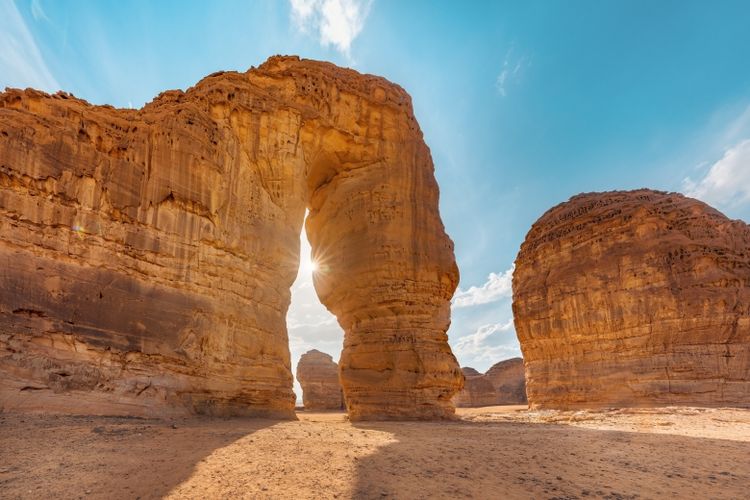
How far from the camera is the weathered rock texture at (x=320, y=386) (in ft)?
131

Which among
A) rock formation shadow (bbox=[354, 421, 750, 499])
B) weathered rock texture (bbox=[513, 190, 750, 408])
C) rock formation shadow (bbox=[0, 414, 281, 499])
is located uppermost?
weathered rock texture (bbox=[513, 190, 750, 408])

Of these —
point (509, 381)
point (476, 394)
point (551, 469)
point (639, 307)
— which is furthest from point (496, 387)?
point (551, 469)

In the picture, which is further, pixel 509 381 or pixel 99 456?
pixel 509 381

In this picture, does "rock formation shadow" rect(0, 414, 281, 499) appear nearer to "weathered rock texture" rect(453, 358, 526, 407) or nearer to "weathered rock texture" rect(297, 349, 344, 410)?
"weathered rock texture" rect(297, 349, 344, 410)

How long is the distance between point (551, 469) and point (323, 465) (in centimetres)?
299

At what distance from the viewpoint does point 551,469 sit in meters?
5.50

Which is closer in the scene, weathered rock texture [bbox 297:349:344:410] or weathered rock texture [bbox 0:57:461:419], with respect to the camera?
weathered rock texture [bbox 0:57:461:419]

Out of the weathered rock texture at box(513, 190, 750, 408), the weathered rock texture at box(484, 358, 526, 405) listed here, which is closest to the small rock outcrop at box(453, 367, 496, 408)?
the weathered rock texture at box(484, 358, 526, 405)

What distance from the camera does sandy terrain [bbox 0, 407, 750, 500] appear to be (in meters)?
4.28

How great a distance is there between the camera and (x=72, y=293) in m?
8.42

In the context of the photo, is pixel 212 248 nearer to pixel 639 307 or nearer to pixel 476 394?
pixel 639 307

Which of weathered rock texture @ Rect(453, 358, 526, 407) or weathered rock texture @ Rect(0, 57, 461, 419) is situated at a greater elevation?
weathered rock texture @ Rect(0, 57, 461, 419)

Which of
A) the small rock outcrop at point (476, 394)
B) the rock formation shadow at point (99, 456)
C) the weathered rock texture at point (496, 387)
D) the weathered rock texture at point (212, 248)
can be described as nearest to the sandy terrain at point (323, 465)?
the rock formation shadow at point (99, 456)

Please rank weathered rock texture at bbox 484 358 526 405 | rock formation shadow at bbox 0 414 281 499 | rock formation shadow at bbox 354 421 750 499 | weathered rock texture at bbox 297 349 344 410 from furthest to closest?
weathered rock texture at bbox 484 358 526 405 < weathered rock texture at bbox 297 349 344 410 < rock formation shadow at bbox 354 421 750 499 < rock formation shadow at bbox 0 414 281 499
